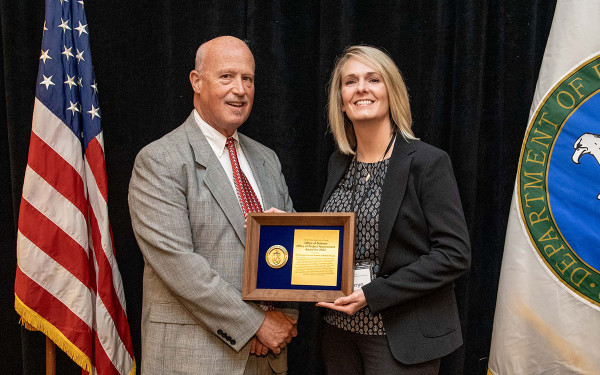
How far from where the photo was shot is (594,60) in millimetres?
2322

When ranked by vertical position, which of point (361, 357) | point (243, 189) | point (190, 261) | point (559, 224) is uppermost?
point (243, 189)

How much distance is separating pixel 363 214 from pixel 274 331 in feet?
1.95

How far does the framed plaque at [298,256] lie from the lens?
1.87 meters

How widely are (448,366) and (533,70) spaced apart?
1719 mm

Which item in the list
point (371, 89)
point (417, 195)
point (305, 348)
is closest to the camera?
point (417, 195)

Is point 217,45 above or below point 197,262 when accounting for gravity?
above

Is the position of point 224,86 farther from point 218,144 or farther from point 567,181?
point 567,181

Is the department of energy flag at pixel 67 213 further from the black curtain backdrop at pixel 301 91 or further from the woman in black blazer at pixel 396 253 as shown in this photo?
the woman in black blazer at pixel 396 253

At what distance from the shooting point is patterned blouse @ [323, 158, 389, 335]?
1924 mm

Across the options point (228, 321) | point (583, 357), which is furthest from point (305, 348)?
point (583, 357)

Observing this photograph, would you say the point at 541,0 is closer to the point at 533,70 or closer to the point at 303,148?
the point at 533,70

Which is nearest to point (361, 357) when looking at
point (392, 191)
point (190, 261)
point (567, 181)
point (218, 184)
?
point (392, 191)

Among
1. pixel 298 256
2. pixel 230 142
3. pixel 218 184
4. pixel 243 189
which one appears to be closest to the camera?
pixel 298 256

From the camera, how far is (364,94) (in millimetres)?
2105
